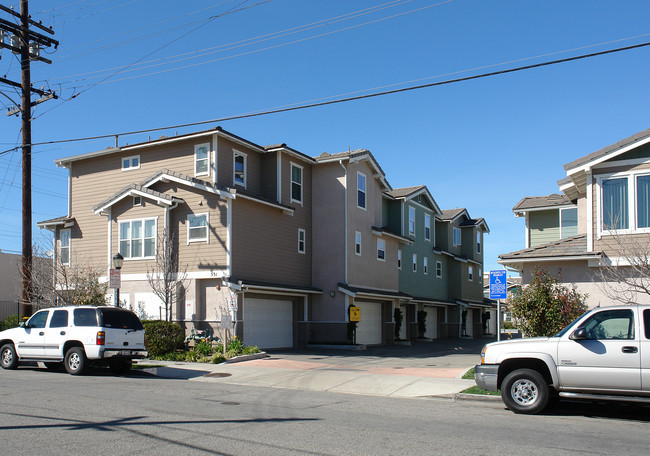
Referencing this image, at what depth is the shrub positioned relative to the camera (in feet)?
72.7

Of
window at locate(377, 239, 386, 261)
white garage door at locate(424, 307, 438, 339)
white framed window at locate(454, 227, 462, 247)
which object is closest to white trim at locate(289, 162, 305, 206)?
window at locate(377, 239, 386, 261)

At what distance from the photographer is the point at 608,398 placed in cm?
1066

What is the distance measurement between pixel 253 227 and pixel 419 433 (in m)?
17.8

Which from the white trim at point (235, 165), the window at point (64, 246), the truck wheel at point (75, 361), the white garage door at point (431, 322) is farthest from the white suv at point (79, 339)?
→ the white garage door at point (431, 322)

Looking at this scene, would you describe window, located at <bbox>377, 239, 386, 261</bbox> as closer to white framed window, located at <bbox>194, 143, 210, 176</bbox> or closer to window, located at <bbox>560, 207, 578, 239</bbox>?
window, located at <bbox>560, 207, 578, 239</bbox>

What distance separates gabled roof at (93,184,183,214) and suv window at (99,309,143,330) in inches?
332

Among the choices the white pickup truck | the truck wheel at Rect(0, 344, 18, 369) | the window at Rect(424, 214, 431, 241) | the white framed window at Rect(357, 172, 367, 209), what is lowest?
the truck wheel at Rect(0, 344, 18, 369)

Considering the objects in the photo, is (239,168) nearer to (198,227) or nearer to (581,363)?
(198,227)

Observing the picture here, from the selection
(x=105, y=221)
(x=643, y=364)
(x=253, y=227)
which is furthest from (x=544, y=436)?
(x=105, y=221)

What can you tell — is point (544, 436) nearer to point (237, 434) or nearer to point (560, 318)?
point (237, 434)

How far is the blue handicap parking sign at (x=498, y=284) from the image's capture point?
16281mm

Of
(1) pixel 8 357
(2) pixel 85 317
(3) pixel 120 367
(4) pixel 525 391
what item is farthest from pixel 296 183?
(4) pixel 525 391

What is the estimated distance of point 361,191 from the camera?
32.0m

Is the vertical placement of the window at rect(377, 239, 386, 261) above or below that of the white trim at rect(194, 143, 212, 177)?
below
